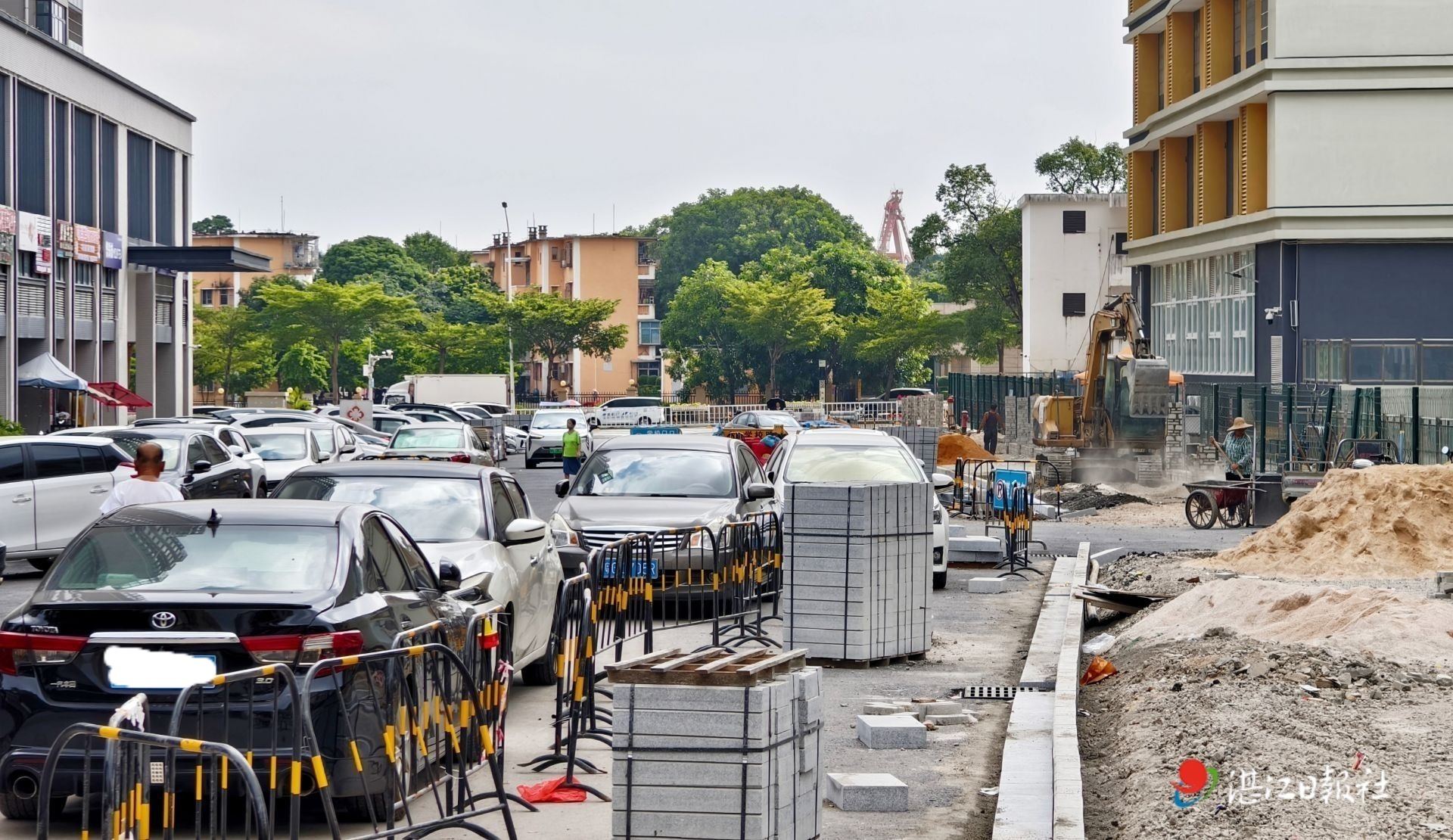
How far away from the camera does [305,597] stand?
8.02 meters

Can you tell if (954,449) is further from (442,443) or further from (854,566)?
(854,566)

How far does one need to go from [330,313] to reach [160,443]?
69166 mm

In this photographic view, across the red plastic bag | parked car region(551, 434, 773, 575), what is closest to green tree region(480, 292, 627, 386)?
parked car region(551, 434, 773, 575)

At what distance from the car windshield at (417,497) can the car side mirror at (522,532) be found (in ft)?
0.92

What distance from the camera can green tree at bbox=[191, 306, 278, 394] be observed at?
97.4m

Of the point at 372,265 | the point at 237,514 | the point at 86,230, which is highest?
the point at 372,265

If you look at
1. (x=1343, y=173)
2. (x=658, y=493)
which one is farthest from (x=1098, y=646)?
(x=1343, y=173)

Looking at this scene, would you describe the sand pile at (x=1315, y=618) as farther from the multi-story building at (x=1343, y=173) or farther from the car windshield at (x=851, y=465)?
the multi-story building at (x=1343, y=173)

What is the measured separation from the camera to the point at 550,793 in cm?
895

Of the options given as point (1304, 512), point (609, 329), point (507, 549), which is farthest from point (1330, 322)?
point (609, 329)

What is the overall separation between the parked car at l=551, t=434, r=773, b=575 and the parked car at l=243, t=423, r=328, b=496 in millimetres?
13098

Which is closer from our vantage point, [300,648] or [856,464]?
[300,648]

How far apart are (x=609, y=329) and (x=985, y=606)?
84.1 metres

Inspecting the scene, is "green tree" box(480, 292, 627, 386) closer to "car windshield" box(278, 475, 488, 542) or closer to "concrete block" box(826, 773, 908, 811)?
"car windshield" box(278, 475, 488, 542)
